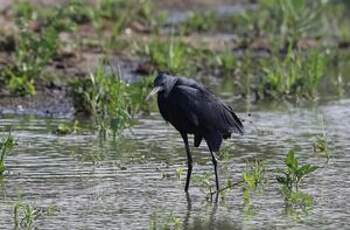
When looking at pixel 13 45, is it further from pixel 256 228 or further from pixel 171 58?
pixel 256 228

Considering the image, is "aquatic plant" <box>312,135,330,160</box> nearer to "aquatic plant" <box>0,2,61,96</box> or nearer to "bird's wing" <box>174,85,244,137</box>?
"bird's wing" <box>174,85,244,137</box>

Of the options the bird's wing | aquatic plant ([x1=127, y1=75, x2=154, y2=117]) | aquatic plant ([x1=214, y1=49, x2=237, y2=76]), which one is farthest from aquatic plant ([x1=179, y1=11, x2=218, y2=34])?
the bird's wing

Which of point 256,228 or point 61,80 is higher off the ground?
point 256,228

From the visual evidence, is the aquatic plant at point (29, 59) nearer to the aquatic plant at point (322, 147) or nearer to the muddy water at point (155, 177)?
the muddy water at point (155, 177)

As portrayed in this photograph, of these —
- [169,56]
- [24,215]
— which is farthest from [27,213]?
[169,56]

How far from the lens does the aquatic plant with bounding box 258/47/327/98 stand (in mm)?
12188

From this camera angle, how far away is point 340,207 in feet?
25.7

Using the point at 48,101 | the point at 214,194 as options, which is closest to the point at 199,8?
the point at 48,101

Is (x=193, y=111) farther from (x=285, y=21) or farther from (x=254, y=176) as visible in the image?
(x=285, y=21)

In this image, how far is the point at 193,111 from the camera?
823 centimetres

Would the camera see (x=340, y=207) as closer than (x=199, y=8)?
Yes

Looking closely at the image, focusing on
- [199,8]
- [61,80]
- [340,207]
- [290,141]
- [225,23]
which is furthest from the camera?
[199,8]

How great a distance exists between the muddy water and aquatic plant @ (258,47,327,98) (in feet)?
2.11

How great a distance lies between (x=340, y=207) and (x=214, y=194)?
2.98 ft
